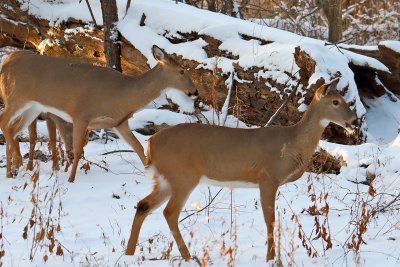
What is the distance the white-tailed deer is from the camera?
188 inches

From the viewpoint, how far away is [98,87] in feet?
24.8

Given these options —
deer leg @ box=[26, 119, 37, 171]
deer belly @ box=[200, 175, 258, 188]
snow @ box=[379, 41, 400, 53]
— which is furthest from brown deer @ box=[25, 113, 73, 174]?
snow @ box=[379, 41, 400, 53]

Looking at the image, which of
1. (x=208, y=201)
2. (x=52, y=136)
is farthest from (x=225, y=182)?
(x=52, y=136)

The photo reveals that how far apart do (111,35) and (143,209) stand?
615cm

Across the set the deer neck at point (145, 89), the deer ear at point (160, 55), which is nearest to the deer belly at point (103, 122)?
the deer neck at point (145, 89)

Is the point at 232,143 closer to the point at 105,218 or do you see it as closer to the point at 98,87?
the point at 105,218

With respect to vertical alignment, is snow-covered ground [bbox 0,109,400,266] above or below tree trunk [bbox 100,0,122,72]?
below

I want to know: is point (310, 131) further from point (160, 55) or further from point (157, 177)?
point (160, 55)

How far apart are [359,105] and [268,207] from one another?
411 cm

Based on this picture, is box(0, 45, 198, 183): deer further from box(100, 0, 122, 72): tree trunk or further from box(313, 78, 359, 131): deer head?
box(100, 0, 122, 72): tree trunk

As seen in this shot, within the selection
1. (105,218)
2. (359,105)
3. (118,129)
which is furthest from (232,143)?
(359,105)

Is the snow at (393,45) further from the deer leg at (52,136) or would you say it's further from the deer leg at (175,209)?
the deer leg at (175,209)

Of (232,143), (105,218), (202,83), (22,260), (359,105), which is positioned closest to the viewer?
(22,260)

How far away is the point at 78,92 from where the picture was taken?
7.57m
